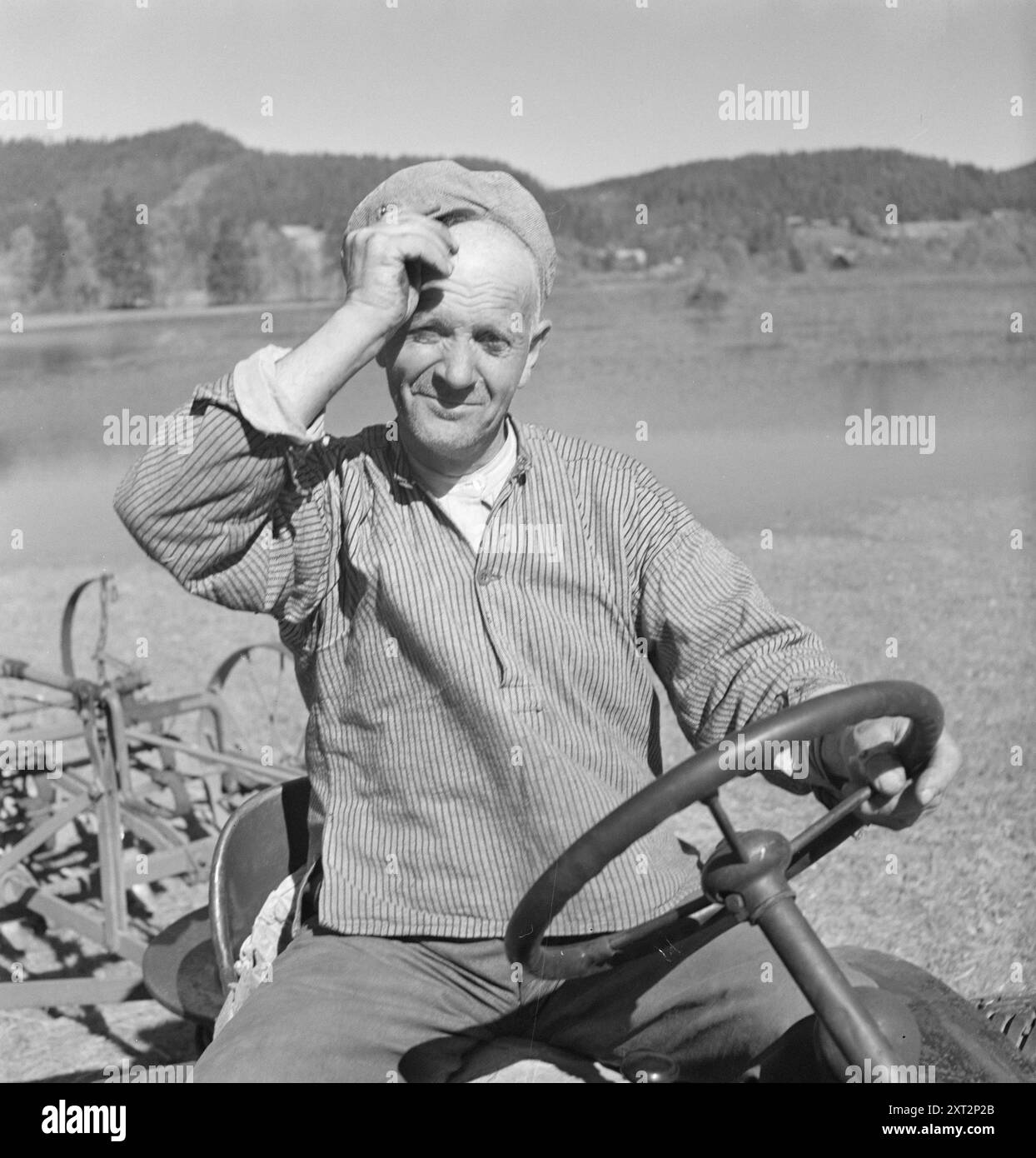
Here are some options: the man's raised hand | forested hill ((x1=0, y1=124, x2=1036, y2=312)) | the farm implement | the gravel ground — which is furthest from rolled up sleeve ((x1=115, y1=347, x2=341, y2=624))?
forested hill ((x1=0, y1=124, x2=1036, y2=312))

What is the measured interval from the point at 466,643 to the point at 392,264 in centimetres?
53

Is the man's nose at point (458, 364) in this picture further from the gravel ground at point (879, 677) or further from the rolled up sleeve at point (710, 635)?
the gravel ground at point (879, 677)

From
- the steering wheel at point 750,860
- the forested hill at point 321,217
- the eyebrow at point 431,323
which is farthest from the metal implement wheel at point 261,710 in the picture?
the forested hill at point 321,217

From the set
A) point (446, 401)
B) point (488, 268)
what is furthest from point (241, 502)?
point (488, 268)

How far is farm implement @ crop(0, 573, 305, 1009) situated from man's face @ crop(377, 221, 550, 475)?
4.73ft

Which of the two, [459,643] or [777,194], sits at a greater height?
[777,194]

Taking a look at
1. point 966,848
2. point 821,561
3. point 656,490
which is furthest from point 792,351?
point 656,490

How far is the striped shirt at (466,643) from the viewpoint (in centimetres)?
183

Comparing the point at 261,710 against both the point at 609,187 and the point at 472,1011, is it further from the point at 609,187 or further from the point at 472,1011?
A: the point at 609,187

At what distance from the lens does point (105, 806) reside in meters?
3.66

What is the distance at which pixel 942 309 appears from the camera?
19125 mm

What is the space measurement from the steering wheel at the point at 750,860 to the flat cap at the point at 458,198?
0.85 metres

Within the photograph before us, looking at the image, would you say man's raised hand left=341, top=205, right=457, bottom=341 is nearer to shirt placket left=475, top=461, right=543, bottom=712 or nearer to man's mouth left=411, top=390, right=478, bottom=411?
man's mouth left=411, top=390, right=478, bottom=411
